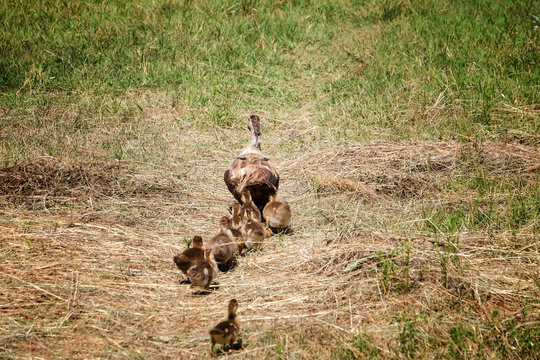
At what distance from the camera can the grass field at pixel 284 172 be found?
374 centimetres

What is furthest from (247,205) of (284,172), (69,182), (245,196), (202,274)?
(69,182)

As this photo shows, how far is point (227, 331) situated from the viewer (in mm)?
3389

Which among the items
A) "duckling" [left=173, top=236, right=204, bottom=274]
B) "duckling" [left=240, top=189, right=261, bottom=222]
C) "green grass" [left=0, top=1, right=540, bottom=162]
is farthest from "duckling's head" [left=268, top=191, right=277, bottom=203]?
"green grass" [left=0, top=1, right=540, bottom=162]

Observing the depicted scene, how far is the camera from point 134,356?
3441mm

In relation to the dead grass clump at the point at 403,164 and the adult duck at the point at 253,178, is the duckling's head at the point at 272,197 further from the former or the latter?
the dead grass clump at the point at 403,164

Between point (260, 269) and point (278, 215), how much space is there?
0.69 m

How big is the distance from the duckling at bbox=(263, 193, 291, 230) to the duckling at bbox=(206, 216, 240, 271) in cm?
51

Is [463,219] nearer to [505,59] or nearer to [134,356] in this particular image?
[134,356]

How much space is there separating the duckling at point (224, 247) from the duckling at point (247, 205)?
0.47m

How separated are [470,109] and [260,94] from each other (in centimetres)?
328

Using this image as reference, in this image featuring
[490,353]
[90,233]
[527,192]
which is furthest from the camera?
[527,192]

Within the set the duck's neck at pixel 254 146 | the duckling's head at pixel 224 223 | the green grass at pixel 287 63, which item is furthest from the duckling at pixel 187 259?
the green grass at pixel 287 63

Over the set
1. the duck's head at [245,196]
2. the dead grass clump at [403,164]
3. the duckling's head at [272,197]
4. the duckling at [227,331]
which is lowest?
the dead grass clump at [403,164]

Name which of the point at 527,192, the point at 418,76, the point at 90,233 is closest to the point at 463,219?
the point at 527,192
